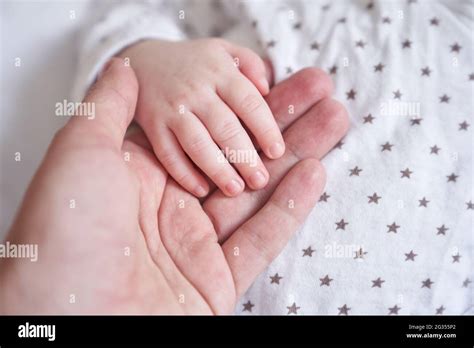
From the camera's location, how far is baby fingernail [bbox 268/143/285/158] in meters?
0.87

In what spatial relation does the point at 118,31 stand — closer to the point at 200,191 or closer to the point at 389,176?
the point at 200,191

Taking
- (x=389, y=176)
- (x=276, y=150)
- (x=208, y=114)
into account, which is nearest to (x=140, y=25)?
(x=208, y=114)

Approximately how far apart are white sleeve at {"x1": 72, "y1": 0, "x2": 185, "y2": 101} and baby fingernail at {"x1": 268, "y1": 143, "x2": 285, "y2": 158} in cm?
38

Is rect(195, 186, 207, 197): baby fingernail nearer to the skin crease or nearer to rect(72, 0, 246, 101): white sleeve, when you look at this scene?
the skin crease

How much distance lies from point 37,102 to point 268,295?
26.0 inches

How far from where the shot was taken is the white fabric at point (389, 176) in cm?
83

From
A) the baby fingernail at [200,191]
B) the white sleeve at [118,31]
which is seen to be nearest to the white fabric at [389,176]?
the white sleeve at [118,31]

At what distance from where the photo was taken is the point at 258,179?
847 millimetres

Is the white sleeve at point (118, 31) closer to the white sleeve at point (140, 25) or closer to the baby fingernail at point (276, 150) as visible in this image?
the white sleeve at point (140, 25)

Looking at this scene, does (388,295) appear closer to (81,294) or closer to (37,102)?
(81,294)

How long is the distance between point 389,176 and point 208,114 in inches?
12.6
